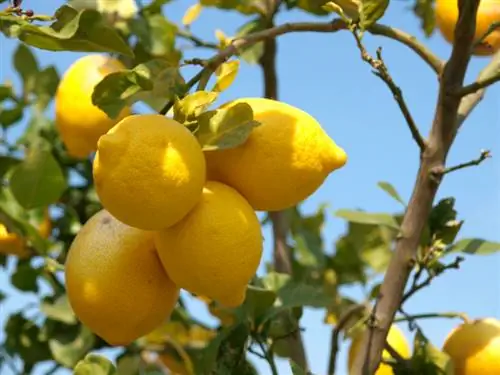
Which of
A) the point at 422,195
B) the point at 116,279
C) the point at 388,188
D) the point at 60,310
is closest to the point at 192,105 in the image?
the point at 116,279

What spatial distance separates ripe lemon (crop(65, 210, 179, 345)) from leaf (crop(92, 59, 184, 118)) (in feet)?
0.37

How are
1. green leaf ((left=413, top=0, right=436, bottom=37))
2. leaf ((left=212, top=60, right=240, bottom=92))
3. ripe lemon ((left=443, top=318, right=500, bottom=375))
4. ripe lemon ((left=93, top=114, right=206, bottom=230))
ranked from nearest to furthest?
1. ripe lemon ((left=93, top=114, right=206, bottom=230))
2. leaf ((left=212, top=60, right=240, bottom=92))
3. ripe lemon ((left=443, top=318, right=500, bottom=375))
4. green leaf ((left=413, top=0, right=436, bottom=37))

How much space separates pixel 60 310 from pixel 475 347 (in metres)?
0.80

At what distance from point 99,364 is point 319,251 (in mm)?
791

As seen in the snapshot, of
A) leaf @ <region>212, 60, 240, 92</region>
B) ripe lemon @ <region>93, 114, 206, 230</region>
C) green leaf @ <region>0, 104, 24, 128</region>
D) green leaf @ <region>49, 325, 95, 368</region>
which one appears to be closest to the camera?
ripe lemon @ <region>93, 114, 206, 230</region>

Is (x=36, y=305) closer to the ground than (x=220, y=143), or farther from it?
closer to the ground

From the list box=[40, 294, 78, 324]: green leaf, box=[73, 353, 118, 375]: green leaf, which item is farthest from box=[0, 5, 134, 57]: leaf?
box=[40, 294, 78, 324]: green leaf

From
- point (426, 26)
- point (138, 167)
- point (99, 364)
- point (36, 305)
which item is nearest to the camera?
point (138, 167)

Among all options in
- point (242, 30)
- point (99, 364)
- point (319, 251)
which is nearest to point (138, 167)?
point (99, 364)

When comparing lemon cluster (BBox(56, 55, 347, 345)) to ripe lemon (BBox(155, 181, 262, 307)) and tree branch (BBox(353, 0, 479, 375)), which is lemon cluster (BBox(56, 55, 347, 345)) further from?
tree branch (BBox(353, 0, 479, 375))

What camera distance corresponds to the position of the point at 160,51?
139 cm

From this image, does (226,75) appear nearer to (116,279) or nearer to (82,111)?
(116,279)

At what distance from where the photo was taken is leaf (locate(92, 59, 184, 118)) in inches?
29.1

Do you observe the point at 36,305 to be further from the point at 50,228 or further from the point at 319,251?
the point at 319,251
